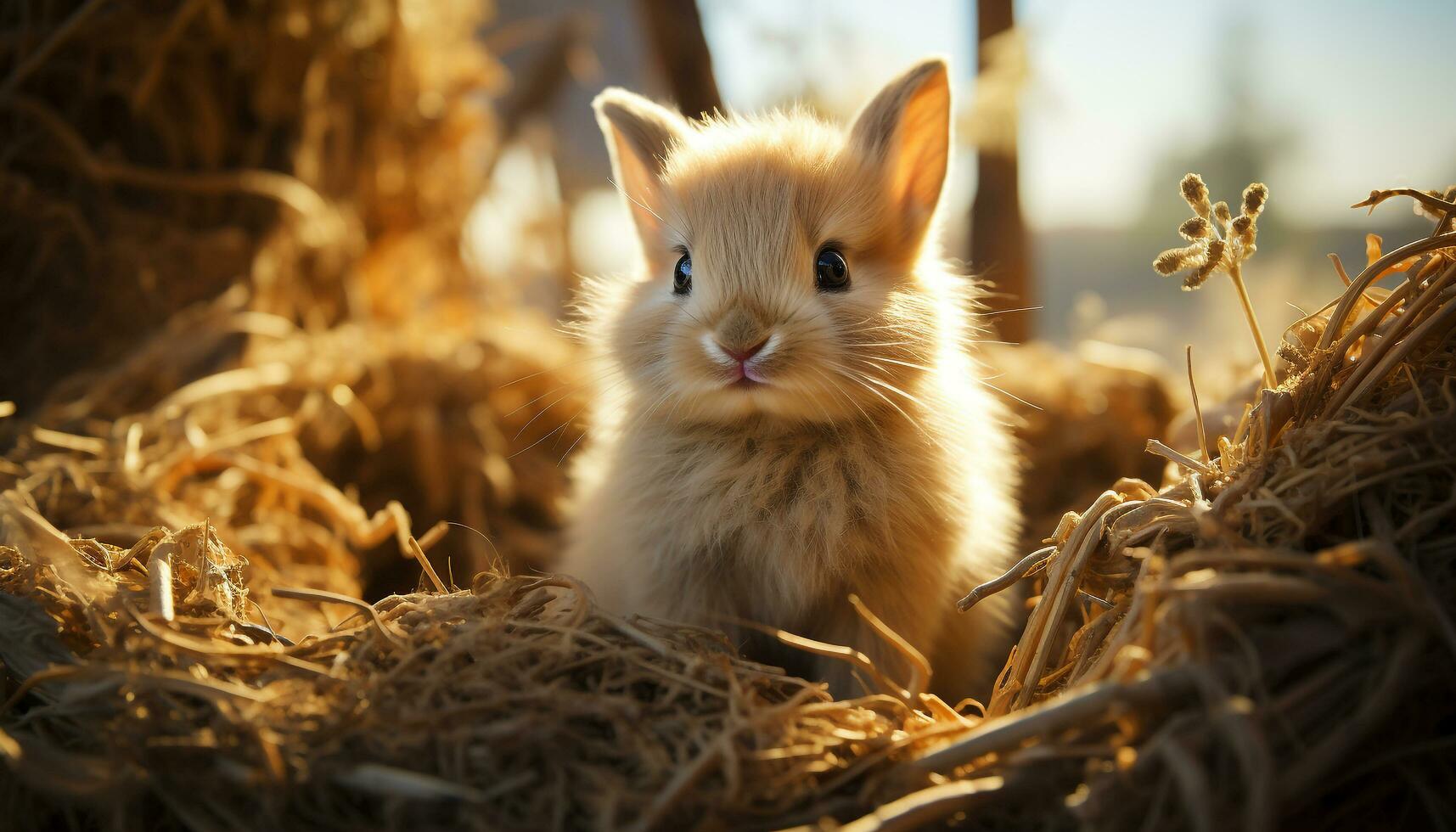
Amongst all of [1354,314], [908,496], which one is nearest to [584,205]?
[908,496]

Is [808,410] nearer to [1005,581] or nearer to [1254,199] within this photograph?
[1005,581]

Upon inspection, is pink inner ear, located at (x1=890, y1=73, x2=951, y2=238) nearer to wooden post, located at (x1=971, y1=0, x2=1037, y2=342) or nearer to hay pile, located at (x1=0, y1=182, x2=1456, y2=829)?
hay pile, located at (x1=0, y1=182, x2=1456, y2=829)

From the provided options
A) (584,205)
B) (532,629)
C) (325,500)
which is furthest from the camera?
(584,205)

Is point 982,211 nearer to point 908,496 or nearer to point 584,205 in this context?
point 908,496

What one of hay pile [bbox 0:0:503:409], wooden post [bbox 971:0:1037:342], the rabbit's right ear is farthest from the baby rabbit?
hay pile [bbox 0:0:503:409]

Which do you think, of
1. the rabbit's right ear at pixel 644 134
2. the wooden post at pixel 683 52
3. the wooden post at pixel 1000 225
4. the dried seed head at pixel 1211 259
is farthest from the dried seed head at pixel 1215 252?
the wooden post at pixel 683 52

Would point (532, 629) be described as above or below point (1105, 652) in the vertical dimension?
below

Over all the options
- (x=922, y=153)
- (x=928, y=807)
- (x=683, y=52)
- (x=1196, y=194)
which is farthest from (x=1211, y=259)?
(x=683, y=52)

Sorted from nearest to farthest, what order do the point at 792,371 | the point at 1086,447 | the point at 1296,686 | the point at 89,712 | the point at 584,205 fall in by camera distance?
the point at 1296,686
the point at 89,712
the point at 792,371
the point at 1086,447
the point at 584,205

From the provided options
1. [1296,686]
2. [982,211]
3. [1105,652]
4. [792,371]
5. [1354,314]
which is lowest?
[1105,652]
